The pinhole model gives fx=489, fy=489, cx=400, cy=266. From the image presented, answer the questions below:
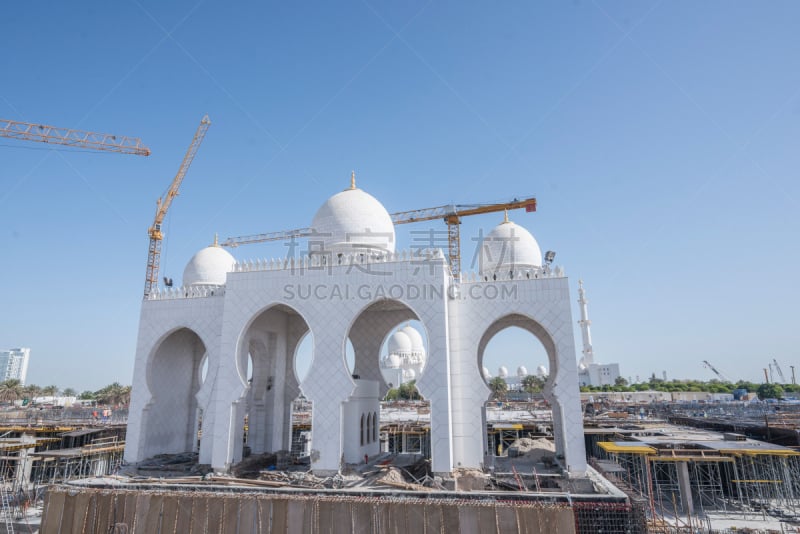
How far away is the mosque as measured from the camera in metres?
17.9

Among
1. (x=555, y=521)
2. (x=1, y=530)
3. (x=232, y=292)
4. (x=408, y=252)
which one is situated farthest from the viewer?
(x=232, y=292)

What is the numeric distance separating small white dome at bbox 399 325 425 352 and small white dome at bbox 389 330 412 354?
1.55ft

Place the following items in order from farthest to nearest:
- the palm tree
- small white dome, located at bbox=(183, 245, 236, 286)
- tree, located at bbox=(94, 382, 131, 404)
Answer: the palm tree
tree, located at bbox=(94, 382, 131, 404)
small white dome, located at bbox=(183, 245, 236, 286)

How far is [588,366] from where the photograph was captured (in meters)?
81.2

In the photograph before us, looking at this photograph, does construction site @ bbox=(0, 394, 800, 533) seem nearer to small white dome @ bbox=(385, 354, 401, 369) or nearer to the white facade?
the white facade

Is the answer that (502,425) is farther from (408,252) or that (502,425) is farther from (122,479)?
(122,479)

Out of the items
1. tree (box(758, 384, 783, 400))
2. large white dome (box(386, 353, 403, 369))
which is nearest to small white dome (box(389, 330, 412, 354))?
large white dome (box(386, 353, 403, 369))

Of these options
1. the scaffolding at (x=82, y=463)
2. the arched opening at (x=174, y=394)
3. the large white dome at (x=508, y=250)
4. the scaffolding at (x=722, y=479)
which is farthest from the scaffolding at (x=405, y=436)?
the scaffolding at (x=82, y=463)

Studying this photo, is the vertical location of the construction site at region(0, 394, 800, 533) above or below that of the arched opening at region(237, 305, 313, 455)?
below

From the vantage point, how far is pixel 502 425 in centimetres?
3200

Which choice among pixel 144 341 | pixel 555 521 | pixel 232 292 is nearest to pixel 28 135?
pixel 144 341

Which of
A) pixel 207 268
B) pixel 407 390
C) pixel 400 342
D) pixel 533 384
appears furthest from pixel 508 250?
pixel 533 384

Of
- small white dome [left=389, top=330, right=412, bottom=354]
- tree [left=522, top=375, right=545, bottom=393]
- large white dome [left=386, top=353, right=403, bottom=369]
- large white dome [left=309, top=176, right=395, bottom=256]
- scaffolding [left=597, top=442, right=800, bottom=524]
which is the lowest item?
scaffolding [left=597, top=442, right=800, bottom=524]

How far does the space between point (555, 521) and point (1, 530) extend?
17.6 metres
